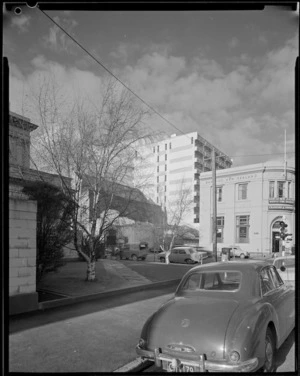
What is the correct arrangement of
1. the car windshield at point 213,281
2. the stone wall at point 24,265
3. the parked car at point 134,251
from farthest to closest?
the parked car at point 134,251 < the stone wall at point 24,265 < the car windshield at point 213,281

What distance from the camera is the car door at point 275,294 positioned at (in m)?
3.33

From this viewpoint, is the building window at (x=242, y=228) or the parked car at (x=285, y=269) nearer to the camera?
the parked car at (x=285, y=269)

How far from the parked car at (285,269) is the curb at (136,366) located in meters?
1.86

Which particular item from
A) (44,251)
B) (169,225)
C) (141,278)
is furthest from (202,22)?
(44,251)

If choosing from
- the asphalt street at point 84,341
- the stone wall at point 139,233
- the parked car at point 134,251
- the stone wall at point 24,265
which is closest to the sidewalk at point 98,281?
the parked car at point 134,251

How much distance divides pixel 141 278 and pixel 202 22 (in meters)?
3.74

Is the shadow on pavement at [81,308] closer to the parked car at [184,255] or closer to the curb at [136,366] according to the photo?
the parked car at [184,255]

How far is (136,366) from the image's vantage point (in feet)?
9.86

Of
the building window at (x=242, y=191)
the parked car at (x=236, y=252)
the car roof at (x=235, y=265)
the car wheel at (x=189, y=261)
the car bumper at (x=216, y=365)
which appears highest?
the building window at (x=242, y=191)

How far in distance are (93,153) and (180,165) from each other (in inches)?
54.5

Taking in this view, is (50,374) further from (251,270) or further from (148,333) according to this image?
(251,270)

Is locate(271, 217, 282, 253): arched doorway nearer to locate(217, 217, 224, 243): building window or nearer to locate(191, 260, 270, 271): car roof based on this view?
locate(191, 260, 270, 271): car roof

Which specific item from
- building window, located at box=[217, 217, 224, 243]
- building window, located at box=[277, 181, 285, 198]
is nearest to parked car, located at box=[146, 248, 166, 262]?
building window, located at box=[217, 217, 224, 243]

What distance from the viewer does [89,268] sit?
5055 millimetres
